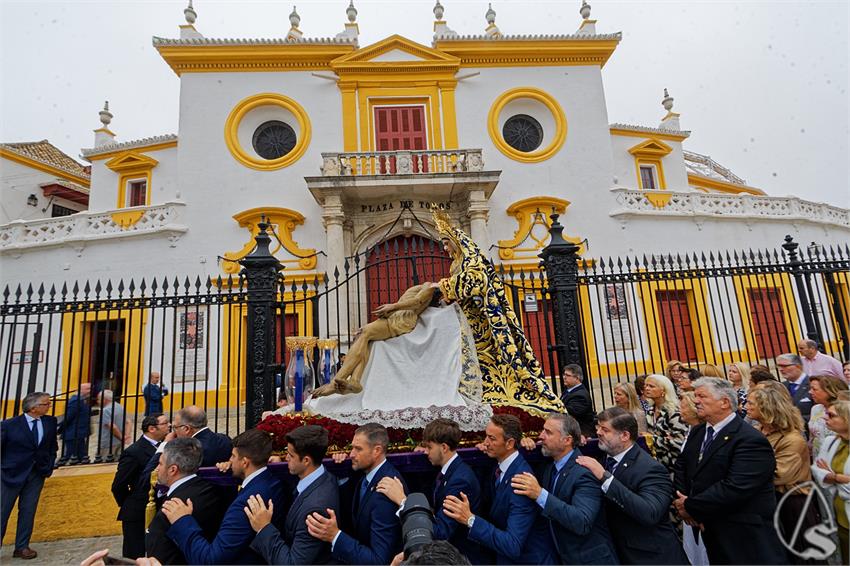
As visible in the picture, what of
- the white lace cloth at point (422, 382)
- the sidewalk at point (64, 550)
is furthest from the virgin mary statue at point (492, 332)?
the sidewalk at point (64, 550)

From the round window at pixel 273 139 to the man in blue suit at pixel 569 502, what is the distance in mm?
14247

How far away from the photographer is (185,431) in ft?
13.1

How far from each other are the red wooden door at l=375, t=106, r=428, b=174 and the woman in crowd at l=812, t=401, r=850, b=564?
13.2 meters

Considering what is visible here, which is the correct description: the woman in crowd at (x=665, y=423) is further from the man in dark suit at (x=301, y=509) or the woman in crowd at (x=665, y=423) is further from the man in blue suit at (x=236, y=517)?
the man in blue suit at (x=236, y=517)

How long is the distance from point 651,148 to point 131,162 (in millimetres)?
18584

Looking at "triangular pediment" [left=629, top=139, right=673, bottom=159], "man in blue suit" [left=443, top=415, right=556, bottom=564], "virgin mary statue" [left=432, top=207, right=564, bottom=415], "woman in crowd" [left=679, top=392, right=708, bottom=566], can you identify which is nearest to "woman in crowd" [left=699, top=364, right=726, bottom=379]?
"woman in crowd" [left=679, top=392, right=708, bottom=566]

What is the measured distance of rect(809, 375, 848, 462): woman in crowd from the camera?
3.73 m

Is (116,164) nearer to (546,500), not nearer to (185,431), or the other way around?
(185,431)

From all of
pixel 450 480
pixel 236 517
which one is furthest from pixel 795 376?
pixel 236 517

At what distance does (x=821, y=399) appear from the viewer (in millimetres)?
3824

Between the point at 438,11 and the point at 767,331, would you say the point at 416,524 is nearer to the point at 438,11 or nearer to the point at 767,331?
the point at 767,331

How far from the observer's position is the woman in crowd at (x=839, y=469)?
3158mm

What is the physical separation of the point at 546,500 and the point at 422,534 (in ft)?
2.88

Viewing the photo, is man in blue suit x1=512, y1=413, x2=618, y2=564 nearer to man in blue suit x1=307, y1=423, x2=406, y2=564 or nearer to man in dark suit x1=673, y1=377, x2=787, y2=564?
man in dark suit x1=673, y1=377, x2=787, y2=564
